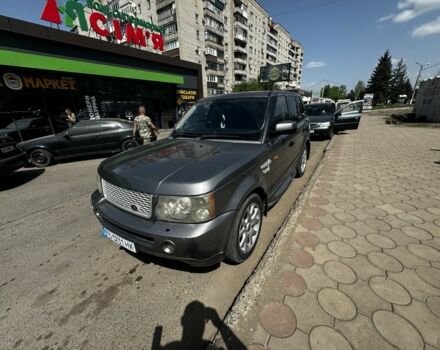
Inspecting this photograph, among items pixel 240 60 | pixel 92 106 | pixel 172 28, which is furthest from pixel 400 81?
pixel 92 106

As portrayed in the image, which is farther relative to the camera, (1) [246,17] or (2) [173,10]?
(1) [246,17]

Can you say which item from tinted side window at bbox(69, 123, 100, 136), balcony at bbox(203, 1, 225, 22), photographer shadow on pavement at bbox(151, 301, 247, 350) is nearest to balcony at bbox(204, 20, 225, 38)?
balcony at bbox(203, 1, 225, 22)

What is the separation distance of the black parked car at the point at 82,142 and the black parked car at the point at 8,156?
1754mm

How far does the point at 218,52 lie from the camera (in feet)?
132

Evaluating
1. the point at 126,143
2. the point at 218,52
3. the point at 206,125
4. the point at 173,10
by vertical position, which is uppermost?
the point at 173,10

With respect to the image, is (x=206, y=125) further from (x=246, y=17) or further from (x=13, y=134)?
(x=246, y=17)

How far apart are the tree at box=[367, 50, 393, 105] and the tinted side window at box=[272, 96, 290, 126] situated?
237ft

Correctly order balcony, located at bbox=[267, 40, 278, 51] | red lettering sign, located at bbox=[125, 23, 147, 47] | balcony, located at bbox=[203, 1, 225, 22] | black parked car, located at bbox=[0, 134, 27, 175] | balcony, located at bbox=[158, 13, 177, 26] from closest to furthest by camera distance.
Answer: black parked car, located at bbox=[0, 134, 27, 175] < red lettering sign, located at bbox=[125, 23, 147, 47] < balcony, located at bbox=[158, 13, 177, 26] < balcony, located at bbox=[203, 1, 225, 22] < balcony, located at bbox=[267, 40, 278, 51]

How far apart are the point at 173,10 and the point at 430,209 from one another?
40.8m

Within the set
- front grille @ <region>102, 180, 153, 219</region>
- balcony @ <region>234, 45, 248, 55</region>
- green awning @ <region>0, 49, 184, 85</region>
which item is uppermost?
balcony @ <region>234, 45, 248, 55</region>

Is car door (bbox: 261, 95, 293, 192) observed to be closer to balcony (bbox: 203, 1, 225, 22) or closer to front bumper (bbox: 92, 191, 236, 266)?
front bumper (bbox: 92, 191, 236, 266)

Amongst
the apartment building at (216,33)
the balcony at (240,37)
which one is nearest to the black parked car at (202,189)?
the apartment building at (216,33)

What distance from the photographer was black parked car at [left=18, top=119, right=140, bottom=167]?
710 cm

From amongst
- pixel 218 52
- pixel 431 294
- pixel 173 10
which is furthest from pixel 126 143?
pixel 218 52
